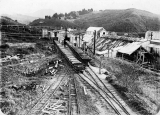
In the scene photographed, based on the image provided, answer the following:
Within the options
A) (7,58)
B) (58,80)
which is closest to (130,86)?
(58,80)

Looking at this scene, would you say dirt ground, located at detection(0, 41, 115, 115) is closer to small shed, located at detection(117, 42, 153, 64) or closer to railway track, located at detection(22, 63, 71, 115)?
railway track, located at detection(22, 63, 71, 115)

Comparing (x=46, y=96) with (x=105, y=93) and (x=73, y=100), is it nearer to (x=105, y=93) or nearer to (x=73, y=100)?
(x=73, y=100)

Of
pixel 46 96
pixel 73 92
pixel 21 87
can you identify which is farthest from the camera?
pixel 73 92

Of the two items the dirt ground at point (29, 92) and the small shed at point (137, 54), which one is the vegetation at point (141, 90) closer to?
the dirt ground at point (29, 92)

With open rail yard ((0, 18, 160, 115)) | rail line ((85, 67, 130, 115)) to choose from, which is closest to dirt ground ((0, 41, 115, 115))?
open rail yard ((0, 18, 160, 115))

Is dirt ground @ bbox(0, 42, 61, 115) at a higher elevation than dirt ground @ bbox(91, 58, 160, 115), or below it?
higher

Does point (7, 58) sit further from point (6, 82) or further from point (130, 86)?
point (130, 86)

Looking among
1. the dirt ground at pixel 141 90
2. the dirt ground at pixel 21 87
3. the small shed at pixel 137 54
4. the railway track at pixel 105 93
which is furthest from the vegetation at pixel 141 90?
the small shed at pixel 137 54

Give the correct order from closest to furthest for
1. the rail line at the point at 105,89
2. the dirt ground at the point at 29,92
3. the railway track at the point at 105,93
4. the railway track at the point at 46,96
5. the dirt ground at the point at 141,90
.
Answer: the railway track at the point at 46,96, the dirt ground at the point at 29,92, the railway track at the point at 105,93, the dirt ground at the point at 141,90, the rail line at the point at 105,89

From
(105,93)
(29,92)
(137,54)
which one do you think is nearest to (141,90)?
(105,93)

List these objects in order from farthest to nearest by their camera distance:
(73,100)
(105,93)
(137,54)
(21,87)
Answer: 1. (137,54)
2. (105,93)
3. (21,87)
4. (73,100)

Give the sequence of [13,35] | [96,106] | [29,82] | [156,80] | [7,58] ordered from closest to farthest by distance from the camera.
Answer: [96,106] < [29,82] < [156,80] < [7,58] < [13,35]
